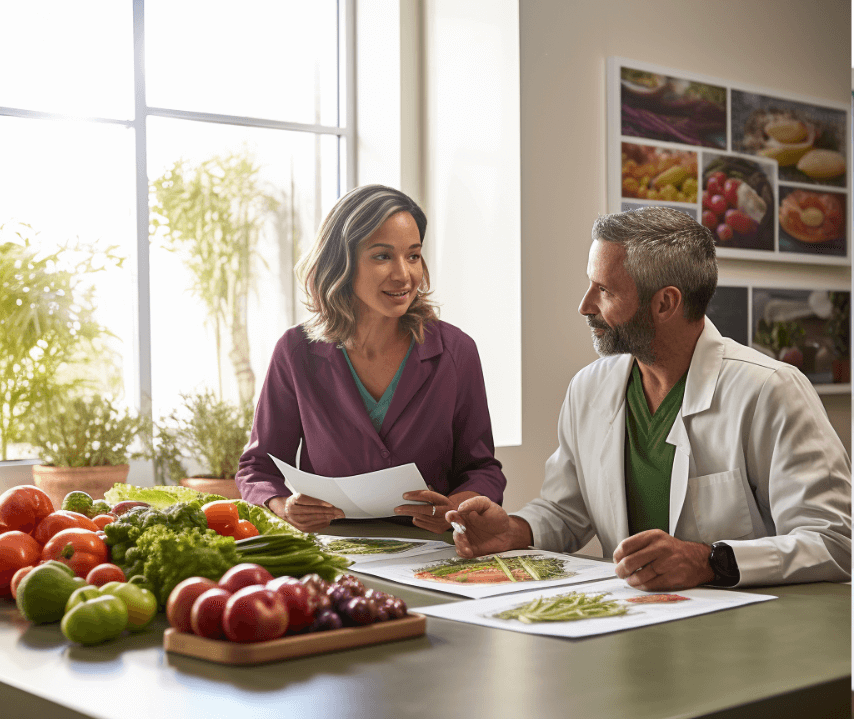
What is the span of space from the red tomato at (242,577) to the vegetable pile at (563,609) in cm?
34

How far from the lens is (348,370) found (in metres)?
2.73

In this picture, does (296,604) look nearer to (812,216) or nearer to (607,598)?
(607,598)

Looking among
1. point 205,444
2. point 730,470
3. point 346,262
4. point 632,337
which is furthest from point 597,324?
point 205,444

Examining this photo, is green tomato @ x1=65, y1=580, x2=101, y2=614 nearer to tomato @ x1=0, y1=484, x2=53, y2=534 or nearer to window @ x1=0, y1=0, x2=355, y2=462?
tomato @ x1=0, y1=484, x2=53, y2=534

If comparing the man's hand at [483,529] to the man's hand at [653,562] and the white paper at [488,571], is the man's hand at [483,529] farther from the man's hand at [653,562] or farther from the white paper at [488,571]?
the man's hand at [653,562]

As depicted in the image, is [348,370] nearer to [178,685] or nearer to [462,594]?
[462,594]

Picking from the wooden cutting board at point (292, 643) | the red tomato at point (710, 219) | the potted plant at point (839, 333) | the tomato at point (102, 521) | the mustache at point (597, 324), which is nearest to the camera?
the wooden cutting board at point (292, 643)

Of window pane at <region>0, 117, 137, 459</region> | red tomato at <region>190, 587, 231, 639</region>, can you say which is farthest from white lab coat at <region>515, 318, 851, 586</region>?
window pane at <region>0, 117, 137, 459</region>

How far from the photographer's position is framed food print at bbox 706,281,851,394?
4945 millimetres

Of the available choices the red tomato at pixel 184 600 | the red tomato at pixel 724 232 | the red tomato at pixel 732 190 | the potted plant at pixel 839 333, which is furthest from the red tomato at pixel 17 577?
the potted plant at pixel 839 333

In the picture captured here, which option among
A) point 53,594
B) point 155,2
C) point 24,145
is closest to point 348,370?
point 53,594

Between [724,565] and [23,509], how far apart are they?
3.89ft

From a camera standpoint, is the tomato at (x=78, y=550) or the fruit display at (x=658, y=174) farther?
the fruit display at (x=658, y=174)

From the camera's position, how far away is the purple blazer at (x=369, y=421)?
105 inches
